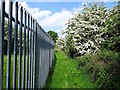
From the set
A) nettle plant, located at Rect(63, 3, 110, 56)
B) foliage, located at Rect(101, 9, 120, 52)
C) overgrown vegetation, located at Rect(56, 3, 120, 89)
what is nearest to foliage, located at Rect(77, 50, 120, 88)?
overgrown vegetation, located at Rect(56, 3, 120, 89)

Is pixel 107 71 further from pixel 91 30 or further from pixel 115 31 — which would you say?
pixel 91 30

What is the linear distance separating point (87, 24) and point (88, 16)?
75 cm

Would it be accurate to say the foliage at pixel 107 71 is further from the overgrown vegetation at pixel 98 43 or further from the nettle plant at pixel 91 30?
the nettle plant at pixel 91 30

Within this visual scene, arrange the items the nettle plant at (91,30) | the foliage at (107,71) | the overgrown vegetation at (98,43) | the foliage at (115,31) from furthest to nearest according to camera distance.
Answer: the nettle plant at (91,30) → the foliage at (115,31) → the overgrown vegetation at (98,43) → the foliage at (107,71)

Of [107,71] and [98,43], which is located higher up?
[98,43]

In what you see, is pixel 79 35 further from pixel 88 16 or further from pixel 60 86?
pixel 60 86

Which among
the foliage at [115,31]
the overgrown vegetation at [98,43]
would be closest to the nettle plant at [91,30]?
the overgrown vegetation at [98,43]

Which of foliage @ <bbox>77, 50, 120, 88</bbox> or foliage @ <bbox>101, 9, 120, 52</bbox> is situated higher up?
foliage @ <bbox>101, 9, 120, 52</bbox>

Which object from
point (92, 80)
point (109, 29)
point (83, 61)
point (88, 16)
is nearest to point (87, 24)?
point (88, 16)

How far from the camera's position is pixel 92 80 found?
9219 mm

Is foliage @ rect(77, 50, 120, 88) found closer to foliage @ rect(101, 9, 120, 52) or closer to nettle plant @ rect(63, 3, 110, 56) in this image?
foliage @ rect(101, 9, 120, 52)

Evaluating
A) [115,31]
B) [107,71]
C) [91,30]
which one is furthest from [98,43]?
[107,71]

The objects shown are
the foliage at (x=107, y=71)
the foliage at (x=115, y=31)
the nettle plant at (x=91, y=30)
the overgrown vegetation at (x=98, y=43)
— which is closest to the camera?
the foliage at (x=107, y=71)

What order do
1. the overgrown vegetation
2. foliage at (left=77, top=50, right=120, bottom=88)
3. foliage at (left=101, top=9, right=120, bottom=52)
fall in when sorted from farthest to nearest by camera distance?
foliage at (left=101, top=9, right=120, bottom=52) < the overgrown vegetation < foliage at (left=77, top=50, right=120, bottom=88)
